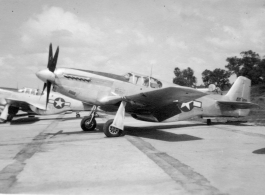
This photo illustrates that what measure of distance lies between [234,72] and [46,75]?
216 feet

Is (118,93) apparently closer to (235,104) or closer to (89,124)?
(89,124)

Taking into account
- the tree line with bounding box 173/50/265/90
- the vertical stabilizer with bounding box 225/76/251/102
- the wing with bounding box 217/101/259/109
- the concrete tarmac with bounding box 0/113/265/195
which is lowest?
the concrete tarmac with bounding box 0/113/265/195

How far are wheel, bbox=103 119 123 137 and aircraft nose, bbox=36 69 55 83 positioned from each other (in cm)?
235

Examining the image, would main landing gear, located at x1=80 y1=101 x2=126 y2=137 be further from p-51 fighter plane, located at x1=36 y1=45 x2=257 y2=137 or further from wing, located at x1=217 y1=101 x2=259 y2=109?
wing, located at x1=217 y1=101 x2=259 y2=109

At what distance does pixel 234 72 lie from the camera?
219 feet

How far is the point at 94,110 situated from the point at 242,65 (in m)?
61.8

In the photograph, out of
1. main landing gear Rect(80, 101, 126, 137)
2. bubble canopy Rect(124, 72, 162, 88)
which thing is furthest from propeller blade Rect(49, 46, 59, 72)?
main landing gear Rect(80, 101, 126, 137)

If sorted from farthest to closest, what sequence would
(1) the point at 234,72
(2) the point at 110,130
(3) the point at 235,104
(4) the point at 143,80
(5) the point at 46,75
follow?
(1) the point at 234,72, (3) the point at 235,104, (4) the point at 143,80, (5) the point at 46,75, (2) the point at 110,130

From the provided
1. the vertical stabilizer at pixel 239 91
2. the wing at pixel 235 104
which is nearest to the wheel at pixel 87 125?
the wing at pixel 235 104

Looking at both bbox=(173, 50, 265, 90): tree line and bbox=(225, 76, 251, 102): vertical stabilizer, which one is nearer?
bbox=(225, 76, 251, 102): vertical stabilizer

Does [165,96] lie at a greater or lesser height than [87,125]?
greater

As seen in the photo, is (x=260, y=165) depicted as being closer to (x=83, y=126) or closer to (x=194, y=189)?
(x=194, y=189)

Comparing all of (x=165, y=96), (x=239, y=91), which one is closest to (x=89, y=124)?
(x=165, y=96)

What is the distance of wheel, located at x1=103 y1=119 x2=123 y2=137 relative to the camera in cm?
784
